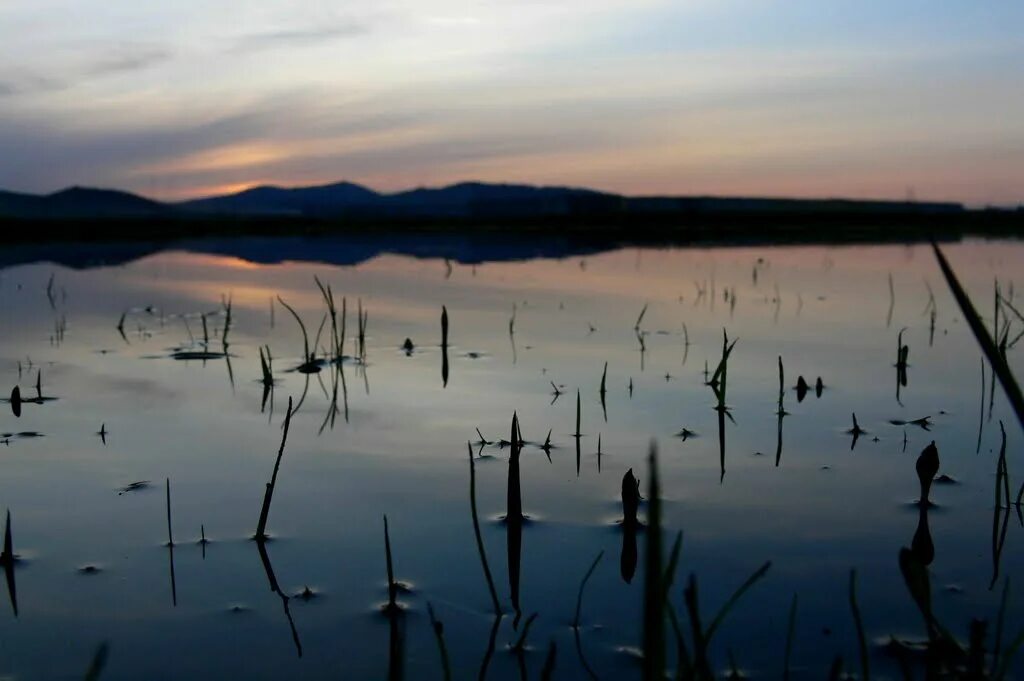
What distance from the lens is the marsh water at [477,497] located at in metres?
2.44

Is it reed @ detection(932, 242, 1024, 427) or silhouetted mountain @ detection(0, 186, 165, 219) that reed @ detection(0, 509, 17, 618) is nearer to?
reed @ detection(932, 242, 1024, 427)

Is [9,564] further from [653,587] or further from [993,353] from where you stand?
[993,353]

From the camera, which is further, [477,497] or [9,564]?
[477,497]

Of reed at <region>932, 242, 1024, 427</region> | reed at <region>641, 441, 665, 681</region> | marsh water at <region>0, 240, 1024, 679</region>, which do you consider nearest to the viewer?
reed at <region>641, 441, 665, 681</region>

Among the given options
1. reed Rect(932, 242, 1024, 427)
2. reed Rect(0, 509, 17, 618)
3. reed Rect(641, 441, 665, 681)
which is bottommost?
reed Rect(0, 509, 17, 618)

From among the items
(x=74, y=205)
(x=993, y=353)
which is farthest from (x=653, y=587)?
(x=74, y=205)

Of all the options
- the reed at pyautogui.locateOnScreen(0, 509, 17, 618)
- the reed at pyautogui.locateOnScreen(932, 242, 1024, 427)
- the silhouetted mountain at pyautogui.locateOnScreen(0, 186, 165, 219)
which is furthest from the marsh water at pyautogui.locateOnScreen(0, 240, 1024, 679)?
the silhouetted mountain at pyautogui.locateOnScreen(0, 186, 165, 219)

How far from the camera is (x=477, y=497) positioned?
3.61 m

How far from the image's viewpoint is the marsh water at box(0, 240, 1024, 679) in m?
2.44

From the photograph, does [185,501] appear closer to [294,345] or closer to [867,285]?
[294,345]

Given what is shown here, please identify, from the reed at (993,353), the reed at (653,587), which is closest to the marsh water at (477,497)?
the reed at (653,587)

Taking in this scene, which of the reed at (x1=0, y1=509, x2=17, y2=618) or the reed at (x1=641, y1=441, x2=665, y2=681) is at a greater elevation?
the reed at (x1=641, y1=441, x2=665, y2=681)

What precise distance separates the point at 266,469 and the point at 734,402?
2.64 metres

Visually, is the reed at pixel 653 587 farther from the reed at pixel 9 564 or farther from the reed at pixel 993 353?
the reed at pixel 9 564
